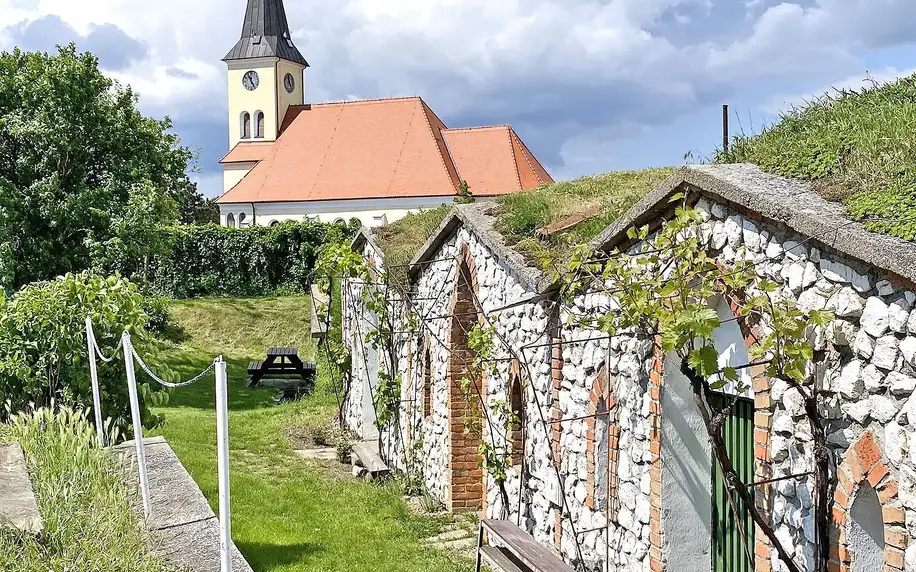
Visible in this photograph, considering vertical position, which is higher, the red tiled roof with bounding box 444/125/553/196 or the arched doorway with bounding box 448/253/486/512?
the red tiled roof with bounding box 444/125/553/196

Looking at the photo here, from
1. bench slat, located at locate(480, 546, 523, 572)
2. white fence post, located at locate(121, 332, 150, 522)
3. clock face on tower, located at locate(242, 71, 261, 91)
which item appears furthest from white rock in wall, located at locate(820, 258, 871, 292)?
clock face on tower, located at locate(242, 71, 261, 91)

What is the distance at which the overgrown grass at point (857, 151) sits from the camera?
418 centimetres

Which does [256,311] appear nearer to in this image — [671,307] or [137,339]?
[137,339]

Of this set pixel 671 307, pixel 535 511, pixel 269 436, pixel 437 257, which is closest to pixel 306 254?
pixel 269 436

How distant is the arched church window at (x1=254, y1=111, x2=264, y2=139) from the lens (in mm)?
49188

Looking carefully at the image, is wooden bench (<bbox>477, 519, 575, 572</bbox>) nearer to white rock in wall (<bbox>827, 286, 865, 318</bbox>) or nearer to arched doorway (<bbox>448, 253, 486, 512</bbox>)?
arched doorway (<bbox>448, 253, 486, 512</bbox>)

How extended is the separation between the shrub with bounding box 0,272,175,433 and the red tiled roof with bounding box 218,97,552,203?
30810mm

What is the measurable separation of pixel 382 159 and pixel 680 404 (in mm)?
37622

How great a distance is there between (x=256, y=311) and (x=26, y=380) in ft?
60.9

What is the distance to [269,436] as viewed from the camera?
1446 cm

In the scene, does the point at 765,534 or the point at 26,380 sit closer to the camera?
the point at 765,534

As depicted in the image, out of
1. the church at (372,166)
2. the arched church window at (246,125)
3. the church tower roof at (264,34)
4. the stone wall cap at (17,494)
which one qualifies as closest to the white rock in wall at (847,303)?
the stone wall cap at (17,494)

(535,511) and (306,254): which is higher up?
(306,254)

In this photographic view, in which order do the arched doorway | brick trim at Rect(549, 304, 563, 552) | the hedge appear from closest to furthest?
brick trim at Rect(549, 304, 563, 552) → the arched doorway → the hedge
